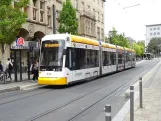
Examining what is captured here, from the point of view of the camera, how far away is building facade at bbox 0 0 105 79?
102ft

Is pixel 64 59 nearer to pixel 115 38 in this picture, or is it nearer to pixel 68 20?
pixel 68 20

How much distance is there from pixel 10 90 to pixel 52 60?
9.90ft

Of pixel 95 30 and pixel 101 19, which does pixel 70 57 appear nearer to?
pixel 95 30

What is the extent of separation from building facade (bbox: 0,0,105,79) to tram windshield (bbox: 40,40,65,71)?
11.8 ft

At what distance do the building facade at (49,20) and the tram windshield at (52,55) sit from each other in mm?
3583

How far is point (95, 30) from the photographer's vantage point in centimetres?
5759

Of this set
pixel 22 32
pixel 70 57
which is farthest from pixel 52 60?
pixel 22 32

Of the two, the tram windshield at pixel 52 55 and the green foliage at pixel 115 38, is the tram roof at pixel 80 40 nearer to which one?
the tram windshield at pixel 52 55

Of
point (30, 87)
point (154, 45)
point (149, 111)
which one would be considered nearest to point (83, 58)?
point (30, 87)

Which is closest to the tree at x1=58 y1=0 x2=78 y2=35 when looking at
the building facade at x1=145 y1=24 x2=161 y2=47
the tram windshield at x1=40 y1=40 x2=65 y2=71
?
the tram windshield at x1=40 y1=40 x2=65 y2=71

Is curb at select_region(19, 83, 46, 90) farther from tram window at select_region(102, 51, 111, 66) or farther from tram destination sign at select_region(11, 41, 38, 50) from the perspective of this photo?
tram window at select_region(102, 51, 111, 66)

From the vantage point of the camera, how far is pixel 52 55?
57.8 feet

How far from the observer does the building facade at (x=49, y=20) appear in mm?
31208

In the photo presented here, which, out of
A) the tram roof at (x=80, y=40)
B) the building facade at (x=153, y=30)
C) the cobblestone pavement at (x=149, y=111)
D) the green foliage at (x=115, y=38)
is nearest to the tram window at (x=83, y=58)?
the tram roof at (x=80, y=40)
